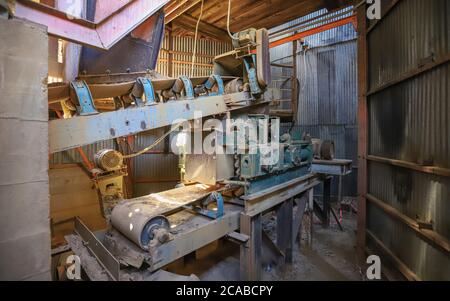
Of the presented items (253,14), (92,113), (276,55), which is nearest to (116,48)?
(92,113)

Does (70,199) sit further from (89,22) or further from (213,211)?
(89,22)

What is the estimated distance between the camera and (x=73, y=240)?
3.23 m

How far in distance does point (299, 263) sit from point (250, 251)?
8.51 ft

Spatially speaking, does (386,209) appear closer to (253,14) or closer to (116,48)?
(116,48)

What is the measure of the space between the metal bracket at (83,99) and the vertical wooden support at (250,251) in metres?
2.75

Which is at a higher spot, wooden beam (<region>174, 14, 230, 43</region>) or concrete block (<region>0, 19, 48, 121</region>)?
wooden beam (<region>174, 14, 230, 43</region>)

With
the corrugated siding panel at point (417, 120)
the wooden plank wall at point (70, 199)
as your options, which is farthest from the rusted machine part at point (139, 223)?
the wooden plank wall at point (70, 199)

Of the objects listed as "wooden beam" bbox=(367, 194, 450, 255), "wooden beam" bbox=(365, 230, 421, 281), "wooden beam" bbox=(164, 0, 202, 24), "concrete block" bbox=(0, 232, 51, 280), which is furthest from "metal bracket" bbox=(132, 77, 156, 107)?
"wooden beam" bbox=(365, 230, 421, 281)

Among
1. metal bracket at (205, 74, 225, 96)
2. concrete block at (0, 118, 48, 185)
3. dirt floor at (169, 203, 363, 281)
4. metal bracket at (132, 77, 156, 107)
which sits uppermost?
metal bracket at (205, 74, 225, 96)

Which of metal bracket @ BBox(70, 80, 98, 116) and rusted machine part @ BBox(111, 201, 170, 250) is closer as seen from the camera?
metal bracket @ BBox(70, 80, 98, 116)

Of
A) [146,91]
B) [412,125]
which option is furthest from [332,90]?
[146,91]

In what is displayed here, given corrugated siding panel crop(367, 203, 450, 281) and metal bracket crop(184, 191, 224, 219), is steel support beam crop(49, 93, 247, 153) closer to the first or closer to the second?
metal bracket crop(184, 191, 224, 219)

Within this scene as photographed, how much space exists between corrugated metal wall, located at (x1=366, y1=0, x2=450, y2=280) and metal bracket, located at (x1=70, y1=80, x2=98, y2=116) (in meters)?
3.89

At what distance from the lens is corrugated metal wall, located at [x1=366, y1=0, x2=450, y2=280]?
2.54 metres
